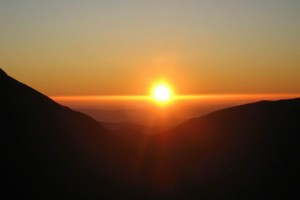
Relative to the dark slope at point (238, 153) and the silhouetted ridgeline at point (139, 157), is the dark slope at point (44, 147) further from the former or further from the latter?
the dark slope at point (238, 153)

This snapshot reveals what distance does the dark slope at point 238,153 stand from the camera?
3900 centimetres

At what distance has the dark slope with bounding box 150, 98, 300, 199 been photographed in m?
39.0

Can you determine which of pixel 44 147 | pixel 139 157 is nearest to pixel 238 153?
pixel 139 157

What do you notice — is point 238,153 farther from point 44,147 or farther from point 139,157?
point 44,147

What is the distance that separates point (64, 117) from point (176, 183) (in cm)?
1537

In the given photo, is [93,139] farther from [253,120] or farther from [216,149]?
[253,120]

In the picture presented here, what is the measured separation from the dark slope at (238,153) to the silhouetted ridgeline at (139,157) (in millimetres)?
105

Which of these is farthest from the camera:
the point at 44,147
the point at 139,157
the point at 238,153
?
the point at 139,157

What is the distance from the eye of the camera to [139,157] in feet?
153

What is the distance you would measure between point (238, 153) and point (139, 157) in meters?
12.3

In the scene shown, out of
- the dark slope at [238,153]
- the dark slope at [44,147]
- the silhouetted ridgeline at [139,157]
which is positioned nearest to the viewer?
the dark slope at [44,147]

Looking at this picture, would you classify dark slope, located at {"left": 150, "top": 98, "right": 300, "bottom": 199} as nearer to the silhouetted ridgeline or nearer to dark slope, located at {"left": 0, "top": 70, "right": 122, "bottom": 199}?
the silhouetted ridgeline

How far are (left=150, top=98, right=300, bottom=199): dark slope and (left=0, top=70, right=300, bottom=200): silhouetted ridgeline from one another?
105mm

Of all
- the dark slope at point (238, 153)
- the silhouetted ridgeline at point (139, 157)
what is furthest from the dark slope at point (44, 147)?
the dark slope at point (238, 153)
